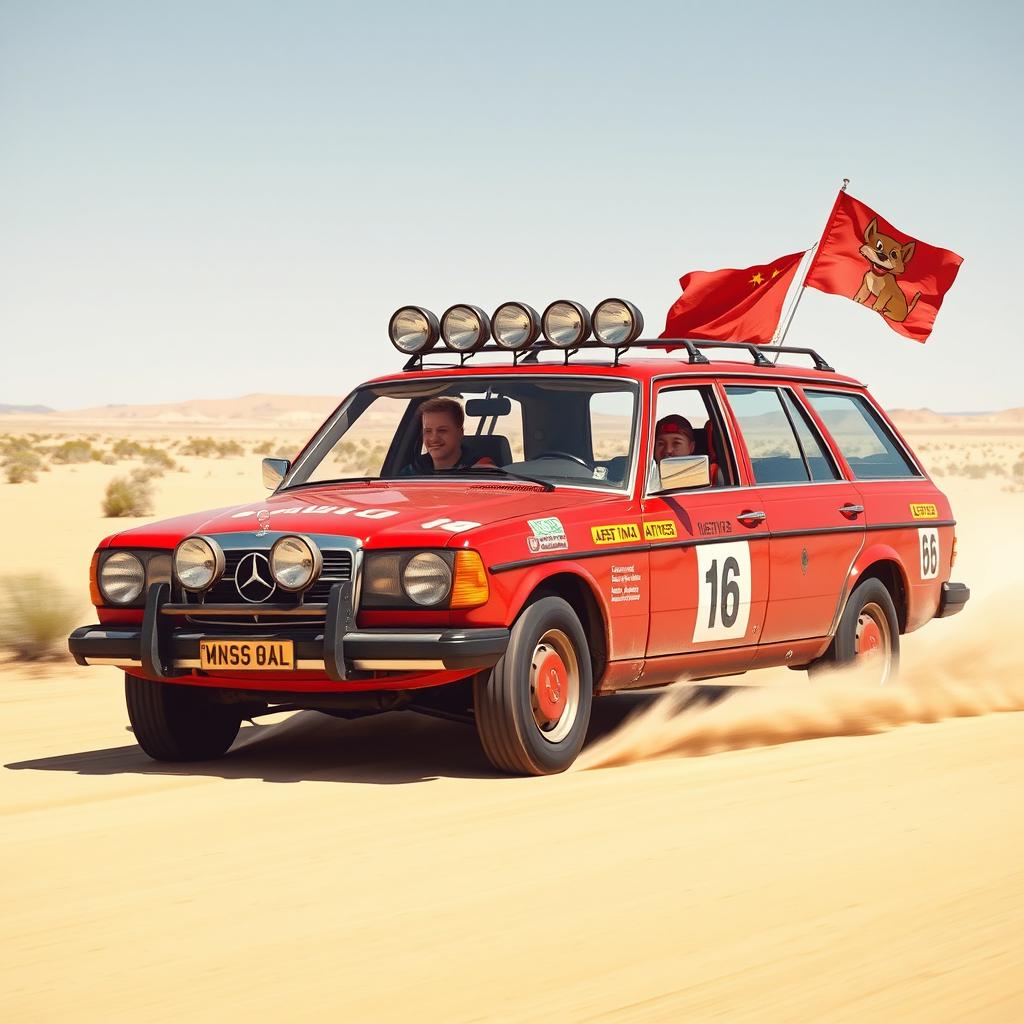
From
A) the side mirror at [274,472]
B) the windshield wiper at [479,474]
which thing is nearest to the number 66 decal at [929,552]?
the windshield wiper at [479,474]

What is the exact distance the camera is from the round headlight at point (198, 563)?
7340 mm

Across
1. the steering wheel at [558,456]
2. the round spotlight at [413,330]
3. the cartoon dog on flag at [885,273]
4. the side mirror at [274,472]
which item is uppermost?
the cartoon dog on flag at [885,273]

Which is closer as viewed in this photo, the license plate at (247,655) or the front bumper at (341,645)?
the front bumper at (341,645)

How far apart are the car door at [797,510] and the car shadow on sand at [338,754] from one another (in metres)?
1.08

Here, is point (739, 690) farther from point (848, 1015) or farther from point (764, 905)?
point (848, 1015)

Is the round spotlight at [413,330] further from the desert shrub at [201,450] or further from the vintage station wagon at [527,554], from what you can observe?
the desert shrub at [201,450]

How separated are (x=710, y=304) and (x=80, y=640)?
606 centimetres

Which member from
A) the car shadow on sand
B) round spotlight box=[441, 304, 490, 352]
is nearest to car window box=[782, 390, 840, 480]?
the car shadow on sand

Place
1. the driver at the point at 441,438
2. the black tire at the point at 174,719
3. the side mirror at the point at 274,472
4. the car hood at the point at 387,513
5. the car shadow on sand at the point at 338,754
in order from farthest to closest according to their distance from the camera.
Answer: the side mirror at the point at 274,472
the driver at the point at 441,438
the black tire at the point at 174,719
the car shadow on sand at the point at 338,754
the car hood at the point at 387,513

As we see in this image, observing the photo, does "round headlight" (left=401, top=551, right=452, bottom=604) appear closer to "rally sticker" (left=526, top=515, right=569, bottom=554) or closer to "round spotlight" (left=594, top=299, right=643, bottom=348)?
"rally sticker" (left=526, top=515, right=569, bottom=554)

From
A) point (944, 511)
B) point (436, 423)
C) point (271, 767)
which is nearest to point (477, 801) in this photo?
point (271, 767)

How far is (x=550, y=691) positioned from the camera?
295 inches

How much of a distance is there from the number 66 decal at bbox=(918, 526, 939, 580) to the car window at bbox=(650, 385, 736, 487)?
1.87 metres

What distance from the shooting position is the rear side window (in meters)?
10.1
